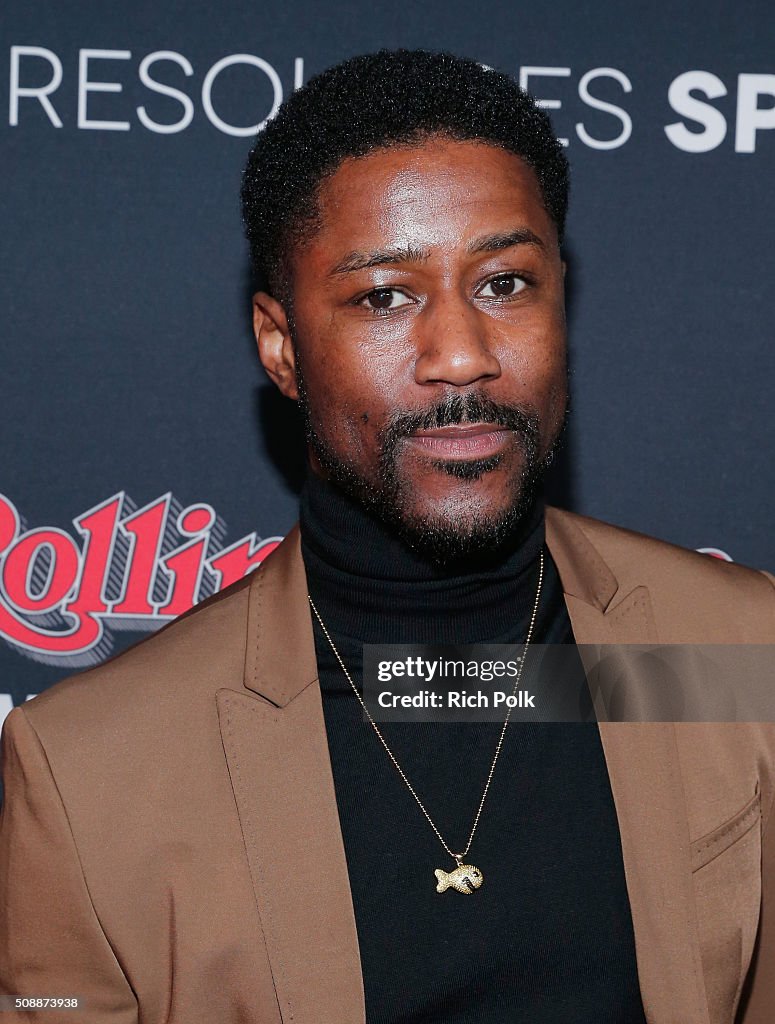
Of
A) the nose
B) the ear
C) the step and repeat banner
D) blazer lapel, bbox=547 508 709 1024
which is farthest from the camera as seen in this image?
the step and repeat banner

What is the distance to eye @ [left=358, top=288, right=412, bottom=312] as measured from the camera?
1.23 meters

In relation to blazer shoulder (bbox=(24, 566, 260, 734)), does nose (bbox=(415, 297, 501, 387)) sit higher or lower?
higher

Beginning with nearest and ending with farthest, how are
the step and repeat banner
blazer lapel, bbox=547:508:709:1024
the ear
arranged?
blazer lapel, bbox=547:508:709:1024 → the ear → the step and repeat banner

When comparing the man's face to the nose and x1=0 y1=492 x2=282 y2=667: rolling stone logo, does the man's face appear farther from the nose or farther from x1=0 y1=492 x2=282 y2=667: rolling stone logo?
x1=0 y1=492 x2=282 y2=667: rolling stone logo

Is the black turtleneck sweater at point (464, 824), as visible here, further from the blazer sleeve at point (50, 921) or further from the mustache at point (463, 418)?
the blazer sleeve at point (50, 921)

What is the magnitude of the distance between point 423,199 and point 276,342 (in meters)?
0.31

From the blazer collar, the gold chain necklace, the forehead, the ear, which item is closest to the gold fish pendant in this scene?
the gold chain necklace

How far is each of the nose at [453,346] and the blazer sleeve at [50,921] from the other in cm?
63

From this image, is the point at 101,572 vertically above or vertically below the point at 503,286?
below

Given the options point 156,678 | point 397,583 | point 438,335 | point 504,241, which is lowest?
point 156,678

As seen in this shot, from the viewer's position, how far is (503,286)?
1.25 metres

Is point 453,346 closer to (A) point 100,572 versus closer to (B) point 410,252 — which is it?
(B) point 410,252

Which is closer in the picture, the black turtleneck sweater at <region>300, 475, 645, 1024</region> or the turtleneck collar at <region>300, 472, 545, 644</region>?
the black turtleneck sweater at <region>300, 475, 645, 1024</region>

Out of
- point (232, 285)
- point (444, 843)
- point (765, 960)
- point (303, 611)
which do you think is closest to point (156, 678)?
point (303, 611)
